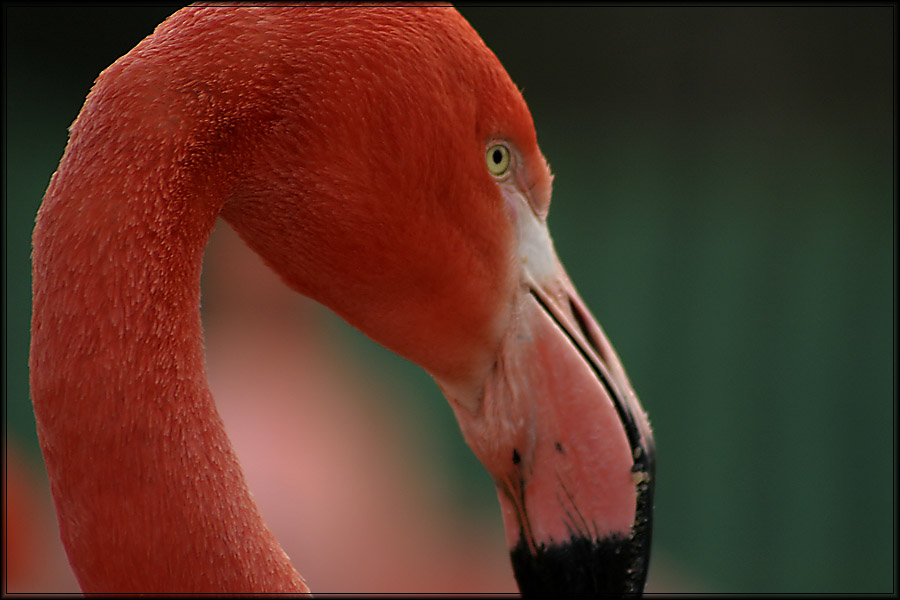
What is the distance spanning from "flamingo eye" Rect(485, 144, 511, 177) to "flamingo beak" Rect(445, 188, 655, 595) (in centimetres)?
4

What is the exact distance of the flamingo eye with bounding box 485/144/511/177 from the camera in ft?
2.85

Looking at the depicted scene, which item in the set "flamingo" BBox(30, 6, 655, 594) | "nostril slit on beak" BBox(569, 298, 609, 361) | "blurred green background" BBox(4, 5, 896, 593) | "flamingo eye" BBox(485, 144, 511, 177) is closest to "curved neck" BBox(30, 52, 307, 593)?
"flamingo" BBox(30, 6, 655, 594)

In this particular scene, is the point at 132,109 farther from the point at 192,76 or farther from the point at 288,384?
the point at 288,384

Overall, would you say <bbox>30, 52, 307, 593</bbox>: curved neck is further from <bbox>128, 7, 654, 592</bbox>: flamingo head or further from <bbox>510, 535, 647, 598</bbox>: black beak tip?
<bbox>510, 535, 647, 598</bbox>: black beak tip

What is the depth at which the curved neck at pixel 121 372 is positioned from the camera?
0.70m

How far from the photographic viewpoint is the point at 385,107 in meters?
0.77

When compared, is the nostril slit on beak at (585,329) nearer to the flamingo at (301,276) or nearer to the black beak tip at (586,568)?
the flamingo at (301,276)

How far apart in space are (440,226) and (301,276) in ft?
→ 0.53

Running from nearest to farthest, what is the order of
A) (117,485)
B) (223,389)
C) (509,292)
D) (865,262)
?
(117,485) < (509,292) < (223,389) < (865,262)

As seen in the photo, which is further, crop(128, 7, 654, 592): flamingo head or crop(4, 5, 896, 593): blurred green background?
crop(4, 5, 896, 593): blurred green background

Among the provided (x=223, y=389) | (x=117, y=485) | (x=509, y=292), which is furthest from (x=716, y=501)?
(x=117, y=485)

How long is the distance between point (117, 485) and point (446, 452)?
3630 millimetres

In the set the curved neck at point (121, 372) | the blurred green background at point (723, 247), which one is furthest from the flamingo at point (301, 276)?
the blurred green background at point (723, 247)

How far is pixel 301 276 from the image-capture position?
0.86m
